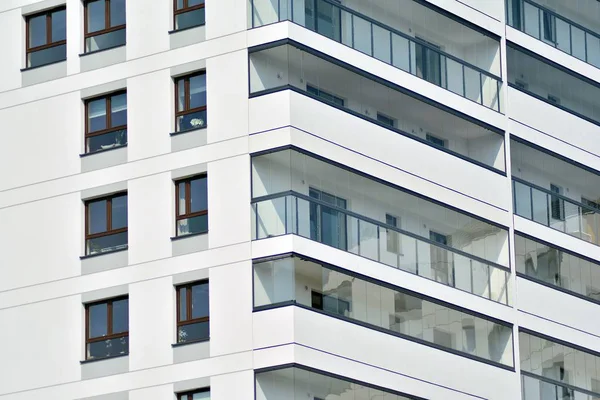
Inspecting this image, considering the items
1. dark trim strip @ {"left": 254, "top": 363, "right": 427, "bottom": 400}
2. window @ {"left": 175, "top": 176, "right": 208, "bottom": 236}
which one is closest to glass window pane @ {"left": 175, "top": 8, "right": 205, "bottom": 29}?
window @ {"left": 175, "top": 176, "right": 208, "bottom": 236}

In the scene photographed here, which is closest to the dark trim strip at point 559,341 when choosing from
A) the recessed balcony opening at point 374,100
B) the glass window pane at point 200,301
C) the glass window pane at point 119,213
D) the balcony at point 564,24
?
the recessed balcony opening at point 374,100

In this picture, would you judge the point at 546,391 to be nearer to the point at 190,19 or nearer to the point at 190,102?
the point at 190,102

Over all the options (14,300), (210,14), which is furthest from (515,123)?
(14,300)

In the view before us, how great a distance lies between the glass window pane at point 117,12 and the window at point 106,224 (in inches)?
179

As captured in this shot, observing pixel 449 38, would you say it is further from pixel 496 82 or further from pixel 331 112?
pixel 331 112

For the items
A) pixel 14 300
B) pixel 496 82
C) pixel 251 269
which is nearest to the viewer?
pixel 251 269

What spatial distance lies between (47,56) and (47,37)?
1.84 feet

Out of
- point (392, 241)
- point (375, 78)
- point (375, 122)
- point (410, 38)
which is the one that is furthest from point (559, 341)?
point (375, 78)

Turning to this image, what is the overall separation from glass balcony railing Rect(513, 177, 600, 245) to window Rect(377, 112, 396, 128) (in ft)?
14.2

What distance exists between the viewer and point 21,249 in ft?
187

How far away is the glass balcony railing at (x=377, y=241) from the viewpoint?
53562 millimetres

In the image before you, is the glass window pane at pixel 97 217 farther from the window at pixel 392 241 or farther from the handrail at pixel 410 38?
the handrail at pixel 410 38

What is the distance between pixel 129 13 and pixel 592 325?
15.6 metres

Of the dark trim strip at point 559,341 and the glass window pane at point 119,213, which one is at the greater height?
the glass window pane at point 119,213
